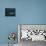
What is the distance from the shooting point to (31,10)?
3.42 metres

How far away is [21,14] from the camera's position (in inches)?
134

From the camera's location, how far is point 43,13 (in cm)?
343

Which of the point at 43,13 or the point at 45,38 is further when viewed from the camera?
the point at 43,13

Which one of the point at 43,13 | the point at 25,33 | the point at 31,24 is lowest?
the point at 25,33

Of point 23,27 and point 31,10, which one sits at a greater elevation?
point 31,10

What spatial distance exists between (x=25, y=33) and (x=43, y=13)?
0.78 m

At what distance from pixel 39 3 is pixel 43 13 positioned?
305mm

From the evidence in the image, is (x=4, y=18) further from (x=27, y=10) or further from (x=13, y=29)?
(x=27, y=10)

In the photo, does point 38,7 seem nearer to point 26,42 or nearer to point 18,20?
point 18,20

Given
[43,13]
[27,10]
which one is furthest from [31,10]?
[43,13]

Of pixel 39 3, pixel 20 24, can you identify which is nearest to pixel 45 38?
pixel 20 24

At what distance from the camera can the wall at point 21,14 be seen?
132 inches

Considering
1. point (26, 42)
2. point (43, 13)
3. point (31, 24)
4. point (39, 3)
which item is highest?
point (39, 3)

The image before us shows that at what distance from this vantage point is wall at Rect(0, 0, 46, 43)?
11.0ft
